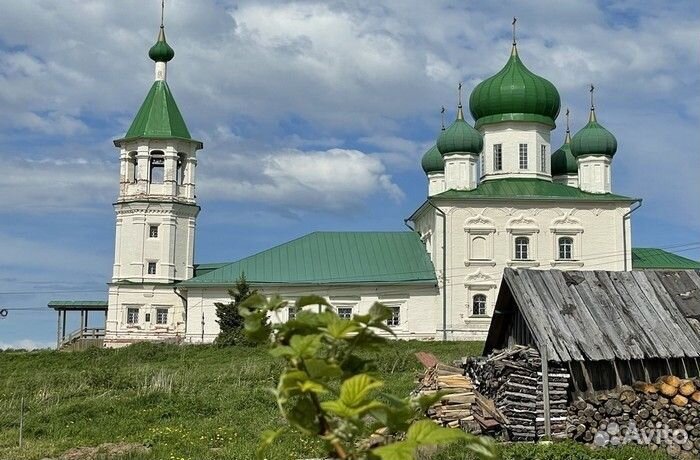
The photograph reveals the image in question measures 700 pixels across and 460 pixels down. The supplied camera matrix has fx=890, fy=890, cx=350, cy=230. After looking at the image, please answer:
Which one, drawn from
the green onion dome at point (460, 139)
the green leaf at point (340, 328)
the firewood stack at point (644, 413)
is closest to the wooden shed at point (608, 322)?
the firewood stack at point (644, 413)

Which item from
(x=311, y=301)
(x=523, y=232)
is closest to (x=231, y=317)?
(x=523, y=232)

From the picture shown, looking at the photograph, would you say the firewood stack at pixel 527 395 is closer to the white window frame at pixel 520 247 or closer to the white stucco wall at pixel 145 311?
the white window frame at pixel 520 247

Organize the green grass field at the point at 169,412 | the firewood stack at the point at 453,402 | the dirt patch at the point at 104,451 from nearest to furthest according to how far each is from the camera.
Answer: the dirt patch at the point at 104,451, the green grass field at the point at 169,412, the firewood stack at the point at 453,402

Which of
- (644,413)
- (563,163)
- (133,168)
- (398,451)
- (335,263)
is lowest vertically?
(644,413)

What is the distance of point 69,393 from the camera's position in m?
17.1

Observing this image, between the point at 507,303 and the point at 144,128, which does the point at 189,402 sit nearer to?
the point at 507,303

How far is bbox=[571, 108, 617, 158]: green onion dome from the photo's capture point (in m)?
35.2

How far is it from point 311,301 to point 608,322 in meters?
10.9

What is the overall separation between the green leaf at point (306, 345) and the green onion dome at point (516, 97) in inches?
1334

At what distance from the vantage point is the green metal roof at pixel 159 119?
37.2 m

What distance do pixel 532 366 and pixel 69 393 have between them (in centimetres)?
936

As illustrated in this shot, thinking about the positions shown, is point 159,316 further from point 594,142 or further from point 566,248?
point 594,142

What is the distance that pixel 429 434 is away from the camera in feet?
7.13

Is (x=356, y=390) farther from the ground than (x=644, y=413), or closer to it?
farther from the ground
